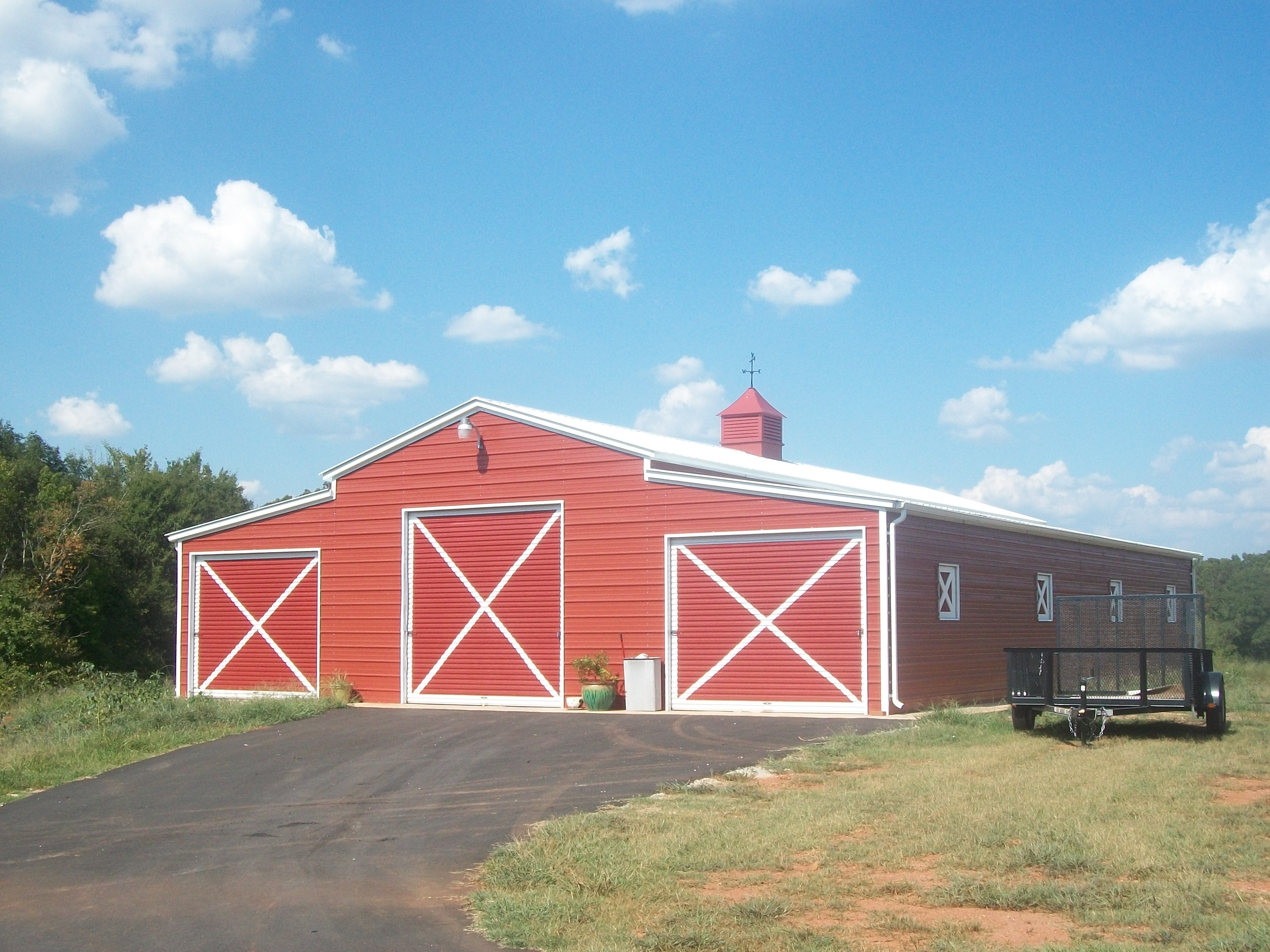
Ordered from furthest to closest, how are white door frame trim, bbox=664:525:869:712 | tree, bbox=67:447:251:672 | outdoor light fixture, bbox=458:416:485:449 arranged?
tree, bbox=67:447:251:672, outdoor light fixture, bbox=458:416:485:449, white door frame trim, bbox=664:525:869:712

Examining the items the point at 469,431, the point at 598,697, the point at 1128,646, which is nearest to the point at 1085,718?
the point at 1128,646

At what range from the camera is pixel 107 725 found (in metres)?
16.6

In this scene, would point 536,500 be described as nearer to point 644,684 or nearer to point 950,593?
point 644,684

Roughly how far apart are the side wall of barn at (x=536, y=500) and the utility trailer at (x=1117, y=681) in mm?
3184

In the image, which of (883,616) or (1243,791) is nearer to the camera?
(1243,791)

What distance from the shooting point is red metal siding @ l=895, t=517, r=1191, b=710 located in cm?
1706

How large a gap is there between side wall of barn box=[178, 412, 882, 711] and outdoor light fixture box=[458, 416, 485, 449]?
0.07m

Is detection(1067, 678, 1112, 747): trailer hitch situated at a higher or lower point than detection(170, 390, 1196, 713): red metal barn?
lower

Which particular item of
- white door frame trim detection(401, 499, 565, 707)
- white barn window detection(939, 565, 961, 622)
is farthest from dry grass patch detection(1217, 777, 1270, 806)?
white door frame trim detection(401, 499, 565, 707)

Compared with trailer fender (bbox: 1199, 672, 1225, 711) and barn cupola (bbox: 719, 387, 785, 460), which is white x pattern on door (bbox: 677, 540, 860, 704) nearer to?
trailer fender (bbox: 1199, 672, 1225, 711)

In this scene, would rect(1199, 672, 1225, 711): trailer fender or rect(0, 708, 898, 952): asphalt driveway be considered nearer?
rect(0, 708, 898, 952): asphalt driveway

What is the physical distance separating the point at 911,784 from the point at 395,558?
12.3 m


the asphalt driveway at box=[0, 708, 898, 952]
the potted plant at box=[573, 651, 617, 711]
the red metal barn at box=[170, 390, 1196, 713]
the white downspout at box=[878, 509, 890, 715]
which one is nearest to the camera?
the asphalt driveway at box=[0, 708, 898, 952]

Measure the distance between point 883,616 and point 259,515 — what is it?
11.7 m
